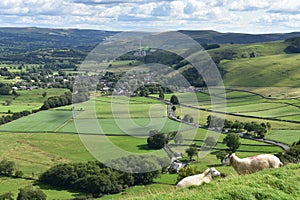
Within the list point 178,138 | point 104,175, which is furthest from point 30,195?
point 178,138

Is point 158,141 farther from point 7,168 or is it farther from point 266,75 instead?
point 266,75

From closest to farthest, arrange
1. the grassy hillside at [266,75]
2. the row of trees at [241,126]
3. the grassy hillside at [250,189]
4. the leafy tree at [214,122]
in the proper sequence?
the grassy hillside at [250,189]
the row of trees at [241,126]
the leafy tree at [214,122]
the grassy hillside at [266,75]

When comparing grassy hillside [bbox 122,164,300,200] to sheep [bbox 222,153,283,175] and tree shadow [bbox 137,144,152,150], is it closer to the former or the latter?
sheep [bbox 222,153,283,175]

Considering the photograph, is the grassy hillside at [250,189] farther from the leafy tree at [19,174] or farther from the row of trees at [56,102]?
the row of trees at [56,102]

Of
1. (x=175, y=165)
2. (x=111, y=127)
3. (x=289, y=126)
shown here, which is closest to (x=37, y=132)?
(x=111, y=127)

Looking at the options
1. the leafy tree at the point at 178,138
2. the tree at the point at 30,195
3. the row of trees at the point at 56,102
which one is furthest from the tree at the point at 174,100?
the tree at the point at 30,195

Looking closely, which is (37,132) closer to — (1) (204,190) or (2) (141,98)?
(2) (141,98)
